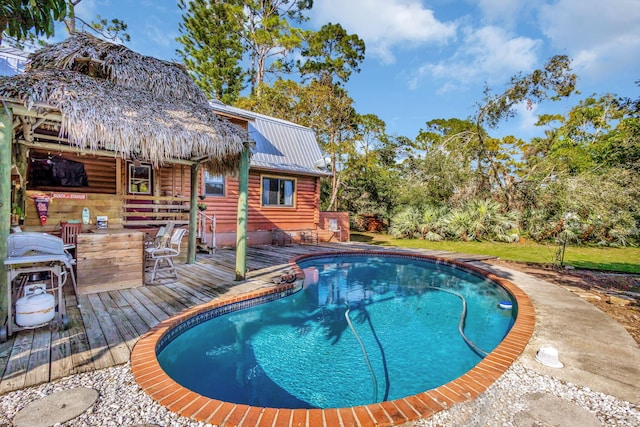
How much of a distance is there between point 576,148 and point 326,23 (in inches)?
725

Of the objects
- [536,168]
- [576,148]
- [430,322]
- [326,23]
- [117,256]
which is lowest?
[430,322]

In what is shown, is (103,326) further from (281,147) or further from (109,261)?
(281,147)

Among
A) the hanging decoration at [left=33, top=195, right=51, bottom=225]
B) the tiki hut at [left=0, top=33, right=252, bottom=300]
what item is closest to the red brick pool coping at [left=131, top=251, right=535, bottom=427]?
the tiki hut at [left=0, top=33, right=252, bottom=300]

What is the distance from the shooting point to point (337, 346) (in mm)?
4215

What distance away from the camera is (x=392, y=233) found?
1568 centimetres

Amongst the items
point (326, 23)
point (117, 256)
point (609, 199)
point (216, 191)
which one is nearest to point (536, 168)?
point (609, 199)

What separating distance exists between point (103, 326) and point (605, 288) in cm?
859

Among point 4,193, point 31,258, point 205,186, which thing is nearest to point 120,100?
point 4,193

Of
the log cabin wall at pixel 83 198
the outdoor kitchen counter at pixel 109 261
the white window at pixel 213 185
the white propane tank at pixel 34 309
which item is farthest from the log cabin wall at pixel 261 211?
the white propane tank at pixel 34 309

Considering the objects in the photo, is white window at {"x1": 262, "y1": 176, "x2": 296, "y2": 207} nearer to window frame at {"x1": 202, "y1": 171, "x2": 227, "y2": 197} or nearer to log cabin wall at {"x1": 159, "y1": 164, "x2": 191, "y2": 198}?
window frame at {"x1": 202, "y1": 171, "x2": 227, "y2": 197}

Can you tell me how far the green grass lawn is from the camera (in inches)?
340

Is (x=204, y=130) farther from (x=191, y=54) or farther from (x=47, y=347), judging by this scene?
(x=191, y=54)

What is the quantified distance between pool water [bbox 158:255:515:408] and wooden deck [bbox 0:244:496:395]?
48cm

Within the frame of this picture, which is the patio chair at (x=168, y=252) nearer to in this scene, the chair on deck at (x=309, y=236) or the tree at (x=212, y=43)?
the chair on deck at (x=309, y=236)
